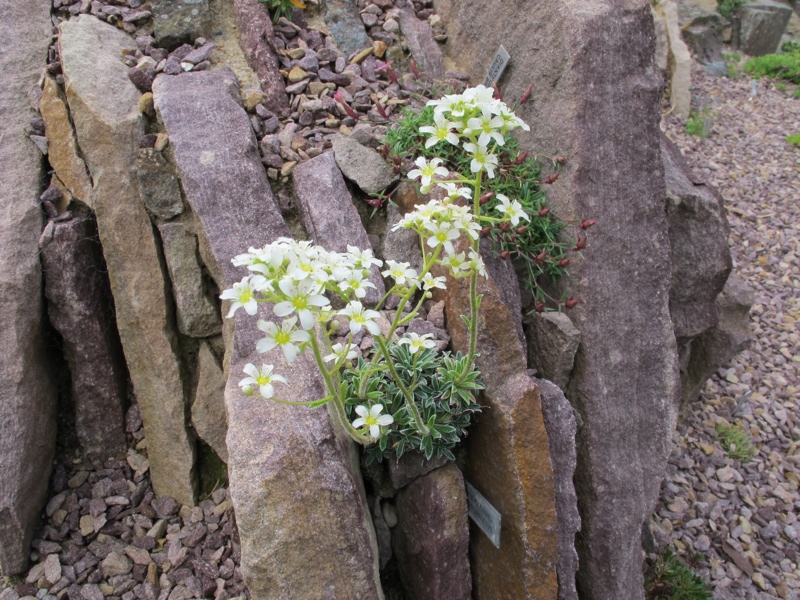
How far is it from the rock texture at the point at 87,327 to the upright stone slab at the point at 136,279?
19 centimetres

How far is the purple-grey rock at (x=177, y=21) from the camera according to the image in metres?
4.00

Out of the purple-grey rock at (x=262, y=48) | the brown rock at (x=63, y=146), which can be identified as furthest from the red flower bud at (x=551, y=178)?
the brown rock at (x=63, y=146)

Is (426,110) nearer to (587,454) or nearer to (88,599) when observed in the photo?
(587,454)

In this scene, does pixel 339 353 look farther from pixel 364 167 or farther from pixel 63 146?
pixel 63 146

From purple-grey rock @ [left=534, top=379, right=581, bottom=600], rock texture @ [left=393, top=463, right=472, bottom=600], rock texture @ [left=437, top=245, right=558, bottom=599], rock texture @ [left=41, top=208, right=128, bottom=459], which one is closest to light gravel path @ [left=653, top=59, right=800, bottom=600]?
purple-grey rock @ [left=534, top=379, right=581, bottom=600]

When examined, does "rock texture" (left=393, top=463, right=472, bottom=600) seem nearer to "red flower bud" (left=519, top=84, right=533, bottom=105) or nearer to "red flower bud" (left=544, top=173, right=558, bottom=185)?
"red flower bud" (left=544, top=173, right=558, bottom=185)

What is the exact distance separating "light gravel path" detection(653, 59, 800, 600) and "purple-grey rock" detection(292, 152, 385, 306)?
9.51ft

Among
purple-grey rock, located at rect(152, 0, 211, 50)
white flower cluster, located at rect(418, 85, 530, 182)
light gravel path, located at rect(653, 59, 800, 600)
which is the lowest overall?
light gravel path, located at rect(653, 59, 800, 600)

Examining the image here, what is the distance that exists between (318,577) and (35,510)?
198cm

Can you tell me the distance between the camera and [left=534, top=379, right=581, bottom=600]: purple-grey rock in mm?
2859

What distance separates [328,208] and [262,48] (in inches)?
58.3

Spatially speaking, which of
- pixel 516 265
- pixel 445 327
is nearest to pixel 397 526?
pixel 445 327

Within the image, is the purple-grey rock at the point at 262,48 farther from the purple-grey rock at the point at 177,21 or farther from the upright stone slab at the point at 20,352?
the upright stone slab at the point at 20,352

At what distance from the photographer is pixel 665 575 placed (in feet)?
12.3
